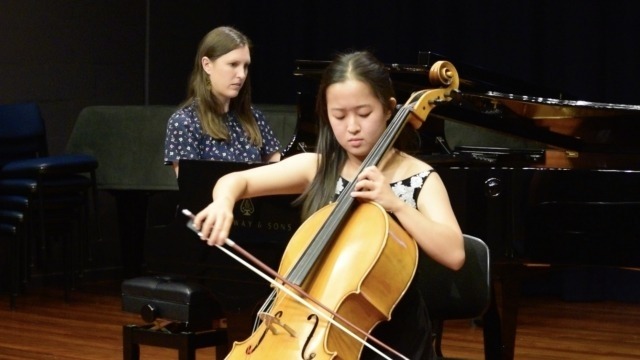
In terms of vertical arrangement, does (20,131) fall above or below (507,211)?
below

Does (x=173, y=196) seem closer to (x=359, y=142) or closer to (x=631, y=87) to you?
(x=631, y=87)

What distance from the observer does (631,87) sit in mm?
5832

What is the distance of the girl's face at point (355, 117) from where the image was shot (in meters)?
2.17

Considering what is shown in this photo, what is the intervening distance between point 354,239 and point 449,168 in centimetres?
131

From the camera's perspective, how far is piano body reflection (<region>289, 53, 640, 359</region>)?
3232 millimetres

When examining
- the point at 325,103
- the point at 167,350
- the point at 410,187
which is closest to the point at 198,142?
the point at 167,350

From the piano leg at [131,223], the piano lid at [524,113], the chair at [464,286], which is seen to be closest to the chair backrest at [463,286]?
the chair at [464,286]

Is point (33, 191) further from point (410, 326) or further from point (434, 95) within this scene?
point (410, 326)

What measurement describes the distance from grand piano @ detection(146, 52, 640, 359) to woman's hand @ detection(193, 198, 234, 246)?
1.11m

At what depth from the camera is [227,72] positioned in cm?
364

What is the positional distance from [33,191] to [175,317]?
2460mm

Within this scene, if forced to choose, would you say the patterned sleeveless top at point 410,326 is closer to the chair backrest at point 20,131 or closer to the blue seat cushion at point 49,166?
the blue seat cushion at point 49,166

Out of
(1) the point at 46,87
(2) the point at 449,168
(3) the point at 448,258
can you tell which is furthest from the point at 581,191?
(1) the point at 46,87

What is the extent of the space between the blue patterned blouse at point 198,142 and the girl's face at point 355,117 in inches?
58.4
